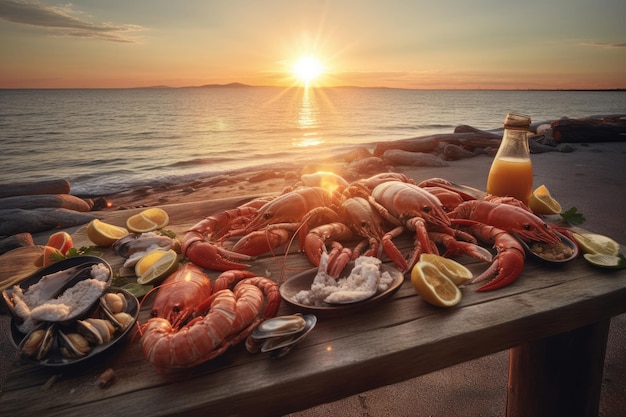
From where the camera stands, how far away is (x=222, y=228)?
2.89 metres

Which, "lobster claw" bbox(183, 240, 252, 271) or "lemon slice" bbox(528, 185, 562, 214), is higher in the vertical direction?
"lemon slice" bbox(528, 185, 562, 214)

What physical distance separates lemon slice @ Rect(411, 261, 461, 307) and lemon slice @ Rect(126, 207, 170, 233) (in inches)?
87.2

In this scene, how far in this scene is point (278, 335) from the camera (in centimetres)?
131

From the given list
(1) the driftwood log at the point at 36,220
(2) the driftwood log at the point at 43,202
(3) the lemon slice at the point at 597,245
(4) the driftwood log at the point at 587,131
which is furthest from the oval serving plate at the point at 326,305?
(4) the driftwood log at the point at 587,131

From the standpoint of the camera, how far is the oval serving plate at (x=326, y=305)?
4.99 ft

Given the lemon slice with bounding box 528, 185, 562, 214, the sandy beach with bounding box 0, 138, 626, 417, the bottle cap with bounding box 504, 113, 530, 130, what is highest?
the bottle cap with bounding box 504, 113, 530, 130

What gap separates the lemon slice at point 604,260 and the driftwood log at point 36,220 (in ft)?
28.0

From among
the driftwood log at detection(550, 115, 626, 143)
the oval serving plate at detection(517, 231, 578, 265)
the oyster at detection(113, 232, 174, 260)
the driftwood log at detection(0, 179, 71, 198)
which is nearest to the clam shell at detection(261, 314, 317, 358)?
the oyster at detection(113, 232, 174, 260)

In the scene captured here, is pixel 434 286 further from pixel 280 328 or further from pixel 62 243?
pixel 62 243

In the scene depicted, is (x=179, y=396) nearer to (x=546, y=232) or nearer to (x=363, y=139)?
(x=546, y=232)

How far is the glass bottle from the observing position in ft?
9.13

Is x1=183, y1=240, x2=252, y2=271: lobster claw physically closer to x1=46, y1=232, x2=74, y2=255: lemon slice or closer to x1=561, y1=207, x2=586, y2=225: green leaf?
x1=46, y1=232, x2=74, y2=255: lemon slice

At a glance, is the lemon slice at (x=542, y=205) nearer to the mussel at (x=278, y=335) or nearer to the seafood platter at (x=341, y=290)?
the seafood platter at (x=341, y=290)

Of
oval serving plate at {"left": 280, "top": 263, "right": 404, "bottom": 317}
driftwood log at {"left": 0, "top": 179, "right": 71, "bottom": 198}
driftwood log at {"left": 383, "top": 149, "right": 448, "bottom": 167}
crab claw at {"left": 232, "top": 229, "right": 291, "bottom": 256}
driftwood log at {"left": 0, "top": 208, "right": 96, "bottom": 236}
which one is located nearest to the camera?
oval serving plate at {"left": 280, "top": 263, "right": 404, "bottom": 317}
